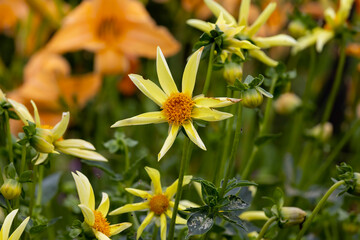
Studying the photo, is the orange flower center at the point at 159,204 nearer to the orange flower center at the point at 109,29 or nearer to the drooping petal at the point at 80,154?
the drooping petal at the point at 80,154

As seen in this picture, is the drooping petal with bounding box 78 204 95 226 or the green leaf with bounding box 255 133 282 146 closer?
the drooping petal with bounding box 78 204 95 226

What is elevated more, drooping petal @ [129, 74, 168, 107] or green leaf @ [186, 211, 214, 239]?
drooping petal @ [129, 74, 168, 107]

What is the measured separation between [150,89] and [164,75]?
14 millimetres

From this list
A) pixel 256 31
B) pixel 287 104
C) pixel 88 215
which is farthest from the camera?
pixel 287 104

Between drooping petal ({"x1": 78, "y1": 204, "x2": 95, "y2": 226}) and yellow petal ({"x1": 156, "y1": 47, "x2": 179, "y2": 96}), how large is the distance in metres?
0.10

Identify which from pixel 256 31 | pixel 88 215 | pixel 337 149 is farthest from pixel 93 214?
pixel 337 149

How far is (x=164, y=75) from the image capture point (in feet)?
1.25

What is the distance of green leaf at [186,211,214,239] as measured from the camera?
35 cm

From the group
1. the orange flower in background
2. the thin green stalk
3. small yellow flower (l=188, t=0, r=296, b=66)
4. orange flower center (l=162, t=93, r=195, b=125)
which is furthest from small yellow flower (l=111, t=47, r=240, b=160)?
the orange flower in background

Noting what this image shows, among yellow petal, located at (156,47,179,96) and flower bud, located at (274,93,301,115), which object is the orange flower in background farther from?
yellow petal, located at (156,47,179,96)

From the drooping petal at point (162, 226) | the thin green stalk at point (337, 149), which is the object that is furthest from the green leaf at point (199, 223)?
the thin green stalk at point (337, 149)

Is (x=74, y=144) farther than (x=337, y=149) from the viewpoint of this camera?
No

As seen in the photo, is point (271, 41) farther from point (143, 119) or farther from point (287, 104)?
point (287, 104)

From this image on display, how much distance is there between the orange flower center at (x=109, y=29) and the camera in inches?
33.6
